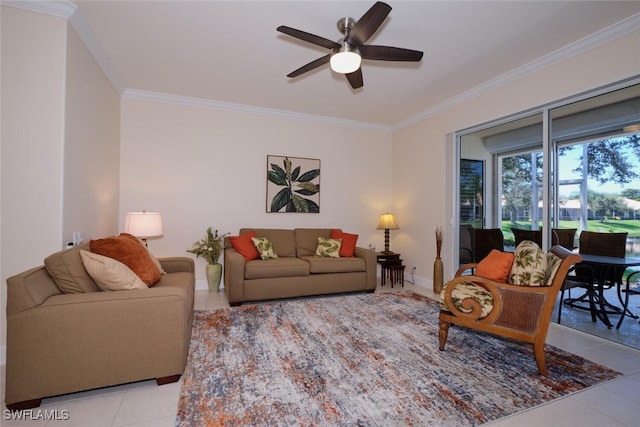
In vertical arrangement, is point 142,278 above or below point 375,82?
below

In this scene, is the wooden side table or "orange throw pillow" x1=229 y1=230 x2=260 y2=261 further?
the wooden side table

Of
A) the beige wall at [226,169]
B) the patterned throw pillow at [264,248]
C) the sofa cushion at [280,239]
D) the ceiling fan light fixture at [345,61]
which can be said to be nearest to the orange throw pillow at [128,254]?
the patterned throw pillow at [264,248]

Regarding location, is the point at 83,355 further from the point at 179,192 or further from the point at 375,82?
the point at 375,82

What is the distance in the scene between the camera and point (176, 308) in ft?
6.31

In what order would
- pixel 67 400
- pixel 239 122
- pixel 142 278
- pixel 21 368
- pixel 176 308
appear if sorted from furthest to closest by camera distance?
1. pixel 239 122
2. pixel 142 278
3. pixel 176 308
4. pixel 67 400
5. pixel 21 368

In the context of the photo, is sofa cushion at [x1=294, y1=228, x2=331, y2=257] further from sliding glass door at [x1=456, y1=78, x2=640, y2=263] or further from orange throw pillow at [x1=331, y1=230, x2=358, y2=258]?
sliding glass door at [x1=456, y1=78, x2=640, y2=263]

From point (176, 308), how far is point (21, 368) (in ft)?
2.68

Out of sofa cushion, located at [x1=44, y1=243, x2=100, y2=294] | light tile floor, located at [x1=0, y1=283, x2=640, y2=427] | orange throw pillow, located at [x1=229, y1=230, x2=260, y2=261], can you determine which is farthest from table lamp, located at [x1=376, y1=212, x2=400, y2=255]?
sofa cushion, located at [x1=44, y1=243, x2=100, y2=294]

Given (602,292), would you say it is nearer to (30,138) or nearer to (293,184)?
(293,184)

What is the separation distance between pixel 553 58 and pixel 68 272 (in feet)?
14.9

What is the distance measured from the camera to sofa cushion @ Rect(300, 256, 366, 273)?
155 inches

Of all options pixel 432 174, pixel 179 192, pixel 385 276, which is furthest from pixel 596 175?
pixel 179 192

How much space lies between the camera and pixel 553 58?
301 cm

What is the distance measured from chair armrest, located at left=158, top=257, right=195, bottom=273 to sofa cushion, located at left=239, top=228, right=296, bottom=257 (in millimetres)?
1166
